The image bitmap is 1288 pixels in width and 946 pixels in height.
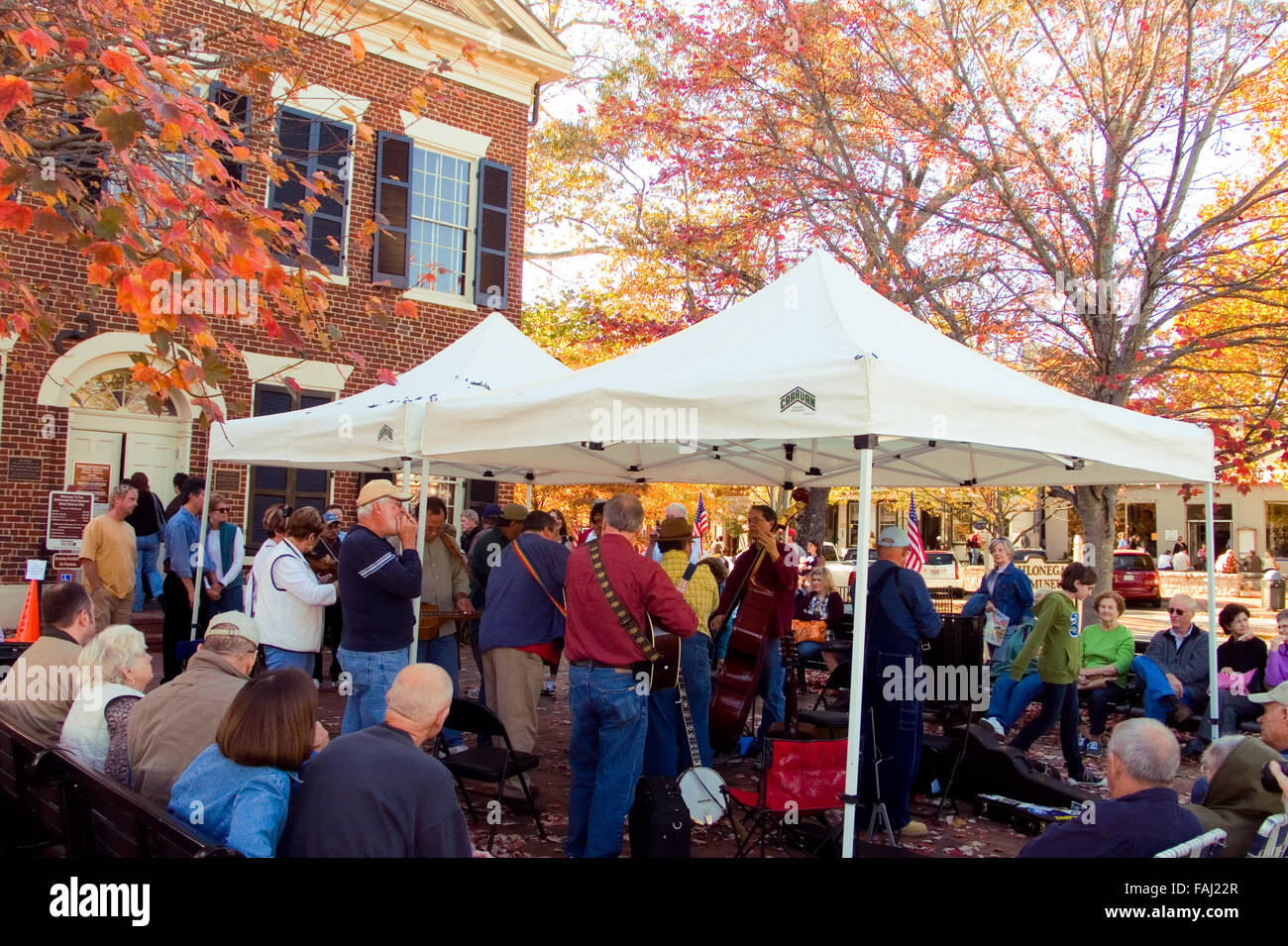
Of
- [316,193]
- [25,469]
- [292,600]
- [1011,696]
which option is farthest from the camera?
[316,193]

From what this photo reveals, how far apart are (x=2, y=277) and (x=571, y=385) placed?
318cm

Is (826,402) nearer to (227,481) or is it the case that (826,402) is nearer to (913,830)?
(913,830)

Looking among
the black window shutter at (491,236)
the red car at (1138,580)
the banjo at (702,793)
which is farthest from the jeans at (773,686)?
the red car at (1138,580)

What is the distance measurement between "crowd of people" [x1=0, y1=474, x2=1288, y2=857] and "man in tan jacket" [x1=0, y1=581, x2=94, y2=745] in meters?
0.01

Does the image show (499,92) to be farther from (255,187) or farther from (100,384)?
(100,384)

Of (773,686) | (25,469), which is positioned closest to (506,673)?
(773,686)

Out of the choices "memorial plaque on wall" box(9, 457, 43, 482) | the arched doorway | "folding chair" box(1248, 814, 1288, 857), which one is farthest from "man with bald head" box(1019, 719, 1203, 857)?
"memorial plaque on wall" box(9, 457, 43, 482)

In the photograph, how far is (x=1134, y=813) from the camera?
135 inches

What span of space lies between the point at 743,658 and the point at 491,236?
10.8 metres

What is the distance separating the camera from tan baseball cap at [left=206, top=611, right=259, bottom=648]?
399 centimetres

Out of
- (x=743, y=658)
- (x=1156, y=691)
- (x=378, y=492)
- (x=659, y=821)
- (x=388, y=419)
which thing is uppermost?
(x=388, y=419)

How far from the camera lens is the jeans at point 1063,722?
24.6 ft

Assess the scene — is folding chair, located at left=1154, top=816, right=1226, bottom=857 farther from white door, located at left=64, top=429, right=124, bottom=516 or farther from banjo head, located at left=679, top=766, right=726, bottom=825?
white door, located at left=64, top=429, right=124, bottom=516
